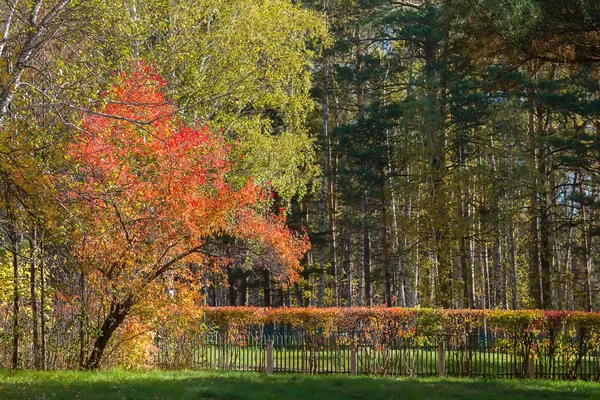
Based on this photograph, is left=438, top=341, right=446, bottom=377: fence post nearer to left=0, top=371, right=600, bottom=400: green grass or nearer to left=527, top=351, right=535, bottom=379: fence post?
left=0, top=371, right=600, bottom=400: green grass

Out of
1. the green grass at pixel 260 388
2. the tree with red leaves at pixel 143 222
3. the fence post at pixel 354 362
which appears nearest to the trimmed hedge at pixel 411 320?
the fence post at pixel 354 362

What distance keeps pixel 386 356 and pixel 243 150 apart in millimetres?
9929

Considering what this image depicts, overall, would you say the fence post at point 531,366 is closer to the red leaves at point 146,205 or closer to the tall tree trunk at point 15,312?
the red leaves at point 146,205

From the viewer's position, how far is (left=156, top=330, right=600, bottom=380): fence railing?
52.4ft

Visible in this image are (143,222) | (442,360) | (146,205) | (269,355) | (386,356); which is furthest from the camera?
(269,355)

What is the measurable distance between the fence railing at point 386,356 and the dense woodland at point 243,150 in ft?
6.48

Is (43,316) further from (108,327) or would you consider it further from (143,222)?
(143,222)

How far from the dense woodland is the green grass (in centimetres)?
193

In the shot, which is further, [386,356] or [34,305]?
[386,356]

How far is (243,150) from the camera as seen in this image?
23672 millimetres

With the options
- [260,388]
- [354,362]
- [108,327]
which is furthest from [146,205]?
[354,362]

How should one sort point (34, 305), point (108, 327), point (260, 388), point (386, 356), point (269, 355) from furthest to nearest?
1. point (269, 355)
2. point (386, 356)
3. point (108, 327)
4. point (34, 305)
5. point (260, 388)

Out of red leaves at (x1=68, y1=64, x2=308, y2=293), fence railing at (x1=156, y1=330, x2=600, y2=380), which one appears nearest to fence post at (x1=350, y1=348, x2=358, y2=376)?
fence railing at (x1=156, y1=330, x2=600, y2=380)

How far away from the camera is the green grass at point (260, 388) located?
1064cm
